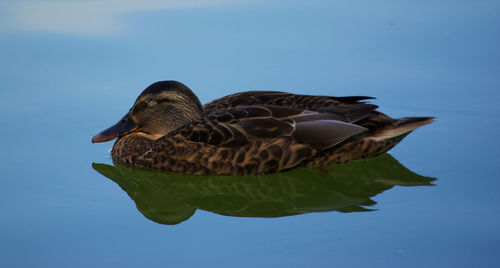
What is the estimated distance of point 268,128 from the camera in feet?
26.0

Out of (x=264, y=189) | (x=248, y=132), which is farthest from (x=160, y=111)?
(x=264, y=189)

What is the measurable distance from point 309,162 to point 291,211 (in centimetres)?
100

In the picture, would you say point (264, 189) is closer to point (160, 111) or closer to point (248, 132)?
point (248, 132)

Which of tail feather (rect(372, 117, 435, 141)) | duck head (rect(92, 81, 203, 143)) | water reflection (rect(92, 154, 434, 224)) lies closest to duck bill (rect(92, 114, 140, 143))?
duck head (rect(92, 81, 203, 143))

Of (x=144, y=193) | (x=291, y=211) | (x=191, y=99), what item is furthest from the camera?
(x=191, y=99)

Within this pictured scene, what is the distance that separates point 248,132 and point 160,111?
1.16 meters

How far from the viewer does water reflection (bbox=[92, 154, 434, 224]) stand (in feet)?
23.8

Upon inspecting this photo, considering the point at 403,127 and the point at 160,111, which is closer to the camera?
the point at 403,127

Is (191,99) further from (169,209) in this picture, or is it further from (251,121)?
(169,209)

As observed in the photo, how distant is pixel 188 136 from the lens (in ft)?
26.3

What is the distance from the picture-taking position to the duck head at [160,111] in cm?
848

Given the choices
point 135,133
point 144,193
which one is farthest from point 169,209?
point 135,133

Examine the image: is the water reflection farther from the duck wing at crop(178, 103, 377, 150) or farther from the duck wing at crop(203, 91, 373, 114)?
the duck wing at crop(203, 91, 373, 114)

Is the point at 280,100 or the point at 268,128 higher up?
the point at 280,100
